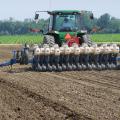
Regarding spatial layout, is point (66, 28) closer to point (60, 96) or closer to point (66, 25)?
point (66, 25)

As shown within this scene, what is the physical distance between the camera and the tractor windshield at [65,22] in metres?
16.5

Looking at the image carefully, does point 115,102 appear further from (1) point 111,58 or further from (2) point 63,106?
(1) point 111,58

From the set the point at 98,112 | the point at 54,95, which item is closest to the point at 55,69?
the point at 54,95

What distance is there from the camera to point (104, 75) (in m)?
13.5

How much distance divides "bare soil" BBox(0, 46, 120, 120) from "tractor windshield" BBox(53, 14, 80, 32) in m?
2.88

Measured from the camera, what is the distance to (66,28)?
54.1 ft

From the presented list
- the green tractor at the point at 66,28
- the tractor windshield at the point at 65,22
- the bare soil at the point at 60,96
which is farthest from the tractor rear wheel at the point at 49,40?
the bare soil at the point at 60,96

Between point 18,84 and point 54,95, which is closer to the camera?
point 54,95

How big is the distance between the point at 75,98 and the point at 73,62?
564 cm

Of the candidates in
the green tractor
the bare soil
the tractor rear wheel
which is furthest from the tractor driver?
the bare soil

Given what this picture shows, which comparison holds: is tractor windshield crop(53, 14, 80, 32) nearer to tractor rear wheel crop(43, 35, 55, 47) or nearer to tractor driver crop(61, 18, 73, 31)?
tractor driver crop(61, 18, 73, 31)

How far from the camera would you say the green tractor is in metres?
16.2

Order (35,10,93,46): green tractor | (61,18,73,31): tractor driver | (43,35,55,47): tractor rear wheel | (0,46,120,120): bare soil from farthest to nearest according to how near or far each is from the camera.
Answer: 1. (61,18,73,31): tractor driver
2. (35,10,93,46): green tractor
3. (43,35,55,47): tractor rear wheel
4. (0,46,120,120): bare soil

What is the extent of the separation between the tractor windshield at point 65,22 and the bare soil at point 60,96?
2.88m
